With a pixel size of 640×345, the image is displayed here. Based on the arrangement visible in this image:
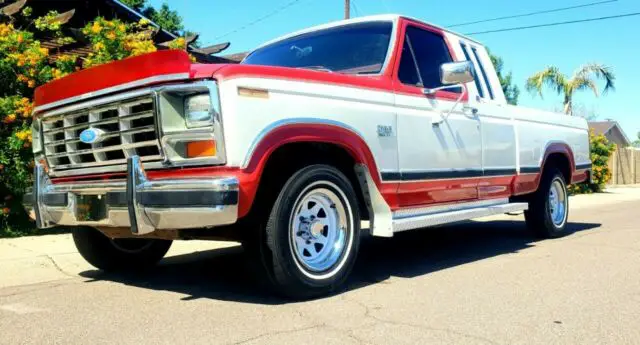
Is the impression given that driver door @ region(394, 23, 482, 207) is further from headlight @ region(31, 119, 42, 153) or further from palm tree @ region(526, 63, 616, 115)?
palm tree @ region(526, 63, 616, 115)

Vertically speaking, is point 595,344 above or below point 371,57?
below

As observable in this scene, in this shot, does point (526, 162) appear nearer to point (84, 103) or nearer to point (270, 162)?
point (270, 162)

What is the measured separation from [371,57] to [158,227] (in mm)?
2488

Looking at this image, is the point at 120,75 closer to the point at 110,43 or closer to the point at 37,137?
the point at 37,137

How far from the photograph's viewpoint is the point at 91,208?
4.20 metres

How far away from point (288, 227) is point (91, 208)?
1.41m

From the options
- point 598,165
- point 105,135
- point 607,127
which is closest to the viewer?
point 105,135

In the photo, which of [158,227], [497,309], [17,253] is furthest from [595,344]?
[17,253]

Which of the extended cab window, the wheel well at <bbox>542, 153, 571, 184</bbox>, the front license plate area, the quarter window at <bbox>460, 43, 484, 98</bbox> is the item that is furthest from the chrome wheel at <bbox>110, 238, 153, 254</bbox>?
the wheel well at <bbox>542, 153, 571, 184</bbox>

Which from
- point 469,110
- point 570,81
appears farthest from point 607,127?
point 469,110

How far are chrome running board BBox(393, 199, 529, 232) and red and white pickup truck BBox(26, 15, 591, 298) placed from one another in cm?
2

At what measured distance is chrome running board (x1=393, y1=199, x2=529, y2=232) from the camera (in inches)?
191

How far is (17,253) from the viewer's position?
6.57 m

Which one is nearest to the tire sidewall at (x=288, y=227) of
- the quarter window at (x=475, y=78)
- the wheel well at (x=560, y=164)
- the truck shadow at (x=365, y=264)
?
the truck shadow at (x=365, y=264)
